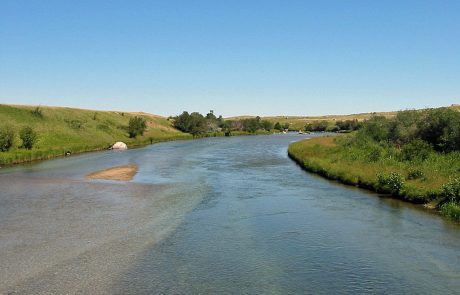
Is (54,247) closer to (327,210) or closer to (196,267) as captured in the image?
(196,267)

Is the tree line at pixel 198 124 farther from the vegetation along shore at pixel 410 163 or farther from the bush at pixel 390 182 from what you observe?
the bush at pixel 390 182

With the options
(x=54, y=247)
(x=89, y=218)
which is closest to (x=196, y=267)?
(x=54, y=247)

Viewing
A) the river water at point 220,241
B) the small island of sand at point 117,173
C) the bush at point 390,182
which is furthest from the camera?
the small island of sand at point 117,173

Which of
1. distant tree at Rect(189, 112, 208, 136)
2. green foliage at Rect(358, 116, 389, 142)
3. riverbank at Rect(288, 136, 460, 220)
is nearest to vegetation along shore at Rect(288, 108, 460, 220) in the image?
riverbank at Rect(288, 136, 460, 220)

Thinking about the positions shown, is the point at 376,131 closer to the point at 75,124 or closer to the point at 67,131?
the point at 67,131

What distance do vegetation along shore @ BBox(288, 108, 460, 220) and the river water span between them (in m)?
1.61

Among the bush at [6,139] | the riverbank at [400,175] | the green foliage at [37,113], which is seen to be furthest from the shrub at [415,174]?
the green foliage at [37,113]

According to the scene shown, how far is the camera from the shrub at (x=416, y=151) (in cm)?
4178

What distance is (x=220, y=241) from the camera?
22.8 metres

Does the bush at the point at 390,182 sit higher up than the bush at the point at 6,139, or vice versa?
the bush at the point at 6,139

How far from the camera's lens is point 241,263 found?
63.7 feet

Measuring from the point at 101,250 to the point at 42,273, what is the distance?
3.54 meters

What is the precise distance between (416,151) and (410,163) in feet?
9.65

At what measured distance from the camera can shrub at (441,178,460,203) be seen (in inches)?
1099
